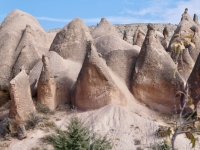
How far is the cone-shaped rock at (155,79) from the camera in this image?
1085 cm

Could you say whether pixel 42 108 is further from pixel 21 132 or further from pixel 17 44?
pixel 17 44

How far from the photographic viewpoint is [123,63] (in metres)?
11.9

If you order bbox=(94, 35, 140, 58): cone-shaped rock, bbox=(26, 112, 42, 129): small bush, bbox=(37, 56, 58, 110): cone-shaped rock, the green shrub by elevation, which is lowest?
the green shrub

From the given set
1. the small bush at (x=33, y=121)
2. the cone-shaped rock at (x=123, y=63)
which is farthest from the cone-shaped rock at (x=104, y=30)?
the small bush at (x=33, y=121)

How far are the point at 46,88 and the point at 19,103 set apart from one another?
Answer: 1.10 meters

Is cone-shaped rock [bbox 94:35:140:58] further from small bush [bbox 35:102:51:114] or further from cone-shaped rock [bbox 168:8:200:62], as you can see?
small bush [bbox 35:102:51:114]

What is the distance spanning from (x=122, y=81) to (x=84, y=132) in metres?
3.40

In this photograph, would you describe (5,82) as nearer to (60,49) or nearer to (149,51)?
(60,49)

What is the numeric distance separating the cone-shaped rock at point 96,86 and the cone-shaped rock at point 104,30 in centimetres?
472

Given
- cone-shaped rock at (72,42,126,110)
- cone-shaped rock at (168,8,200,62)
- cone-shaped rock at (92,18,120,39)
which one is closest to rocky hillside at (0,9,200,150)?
cone-shaped rock at (72,42,126,110)

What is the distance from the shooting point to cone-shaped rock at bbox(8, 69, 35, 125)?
10302 mm

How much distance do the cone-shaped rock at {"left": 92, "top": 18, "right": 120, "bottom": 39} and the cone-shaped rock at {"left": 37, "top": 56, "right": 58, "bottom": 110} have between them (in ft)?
15.7

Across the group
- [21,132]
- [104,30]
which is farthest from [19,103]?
[104,30]

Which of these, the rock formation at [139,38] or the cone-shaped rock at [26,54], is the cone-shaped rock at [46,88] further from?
the rock formation at [139,38]
